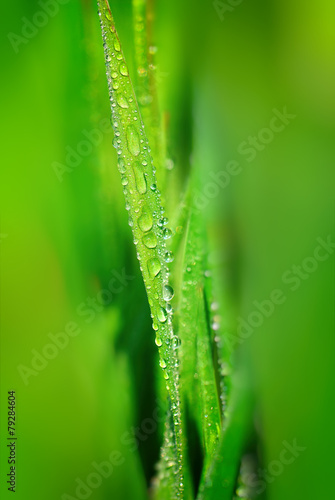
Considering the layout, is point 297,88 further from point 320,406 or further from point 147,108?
point 320,406

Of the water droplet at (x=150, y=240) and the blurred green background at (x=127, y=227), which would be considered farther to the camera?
the blurred green background at (x=127, y=227)

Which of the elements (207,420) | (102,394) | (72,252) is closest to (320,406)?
(207,420)

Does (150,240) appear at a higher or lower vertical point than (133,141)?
lower

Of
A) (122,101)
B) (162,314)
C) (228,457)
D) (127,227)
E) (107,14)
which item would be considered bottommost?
(228,457)

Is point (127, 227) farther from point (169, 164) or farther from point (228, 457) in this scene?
point (228, 457)

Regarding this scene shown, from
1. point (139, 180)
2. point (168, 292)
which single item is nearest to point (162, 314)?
point (168, 292)

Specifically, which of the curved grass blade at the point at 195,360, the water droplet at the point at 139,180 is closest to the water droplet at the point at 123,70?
the water droplet at the point at 139,180

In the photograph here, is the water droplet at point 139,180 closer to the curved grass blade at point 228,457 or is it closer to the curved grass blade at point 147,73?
the curved grass blade at point 147,73

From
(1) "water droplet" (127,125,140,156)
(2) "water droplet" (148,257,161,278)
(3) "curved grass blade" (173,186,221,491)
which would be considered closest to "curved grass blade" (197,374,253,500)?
(3) "curved grass blade" (173,186,221,491)
